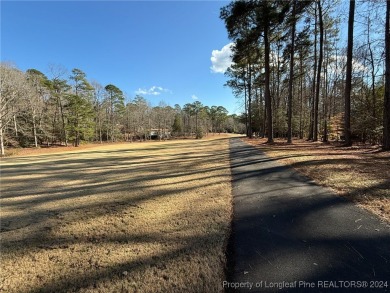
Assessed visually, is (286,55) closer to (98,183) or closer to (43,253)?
(98,183)

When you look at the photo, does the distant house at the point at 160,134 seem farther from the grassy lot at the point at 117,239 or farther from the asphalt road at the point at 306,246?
the asphalt road at the point at 306,246

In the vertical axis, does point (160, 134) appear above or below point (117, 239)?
above

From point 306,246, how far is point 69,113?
4048 cm

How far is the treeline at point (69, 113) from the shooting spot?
26714 millimetres

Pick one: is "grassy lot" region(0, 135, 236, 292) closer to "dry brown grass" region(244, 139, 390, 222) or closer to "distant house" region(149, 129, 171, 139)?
"dry brown grass" region(244, 139, 390, 222)

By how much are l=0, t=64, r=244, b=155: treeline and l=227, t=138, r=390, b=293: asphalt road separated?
2809cm

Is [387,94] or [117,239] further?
[387,94]

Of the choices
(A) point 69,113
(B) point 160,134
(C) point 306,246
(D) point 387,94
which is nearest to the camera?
(C) point 306,246

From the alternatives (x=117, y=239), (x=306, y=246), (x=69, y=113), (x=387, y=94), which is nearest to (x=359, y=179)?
(x=306, y=246)

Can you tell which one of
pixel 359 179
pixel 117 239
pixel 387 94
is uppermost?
pixel 387 94

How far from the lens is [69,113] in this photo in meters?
35.6

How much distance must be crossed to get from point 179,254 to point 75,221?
2.44m

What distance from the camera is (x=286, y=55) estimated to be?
1991cm

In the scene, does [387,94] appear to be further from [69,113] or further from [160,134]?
[160,134]
